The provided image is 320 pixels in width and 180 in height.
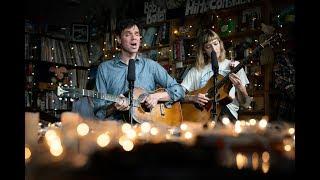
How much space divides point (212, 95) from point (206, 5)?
620 millimetres

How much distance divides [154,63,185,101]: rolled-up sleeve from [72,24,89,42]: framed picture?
578mm

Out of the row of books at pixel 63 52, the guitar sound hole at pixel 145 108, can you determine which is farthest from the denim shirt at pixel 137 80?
the row of books at pixel 63 52

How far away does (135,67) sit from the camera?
12.0 ft

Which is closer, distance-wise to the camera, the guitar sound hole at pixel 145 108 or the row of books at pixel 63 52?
the guitar sound hole at pixel 145 108

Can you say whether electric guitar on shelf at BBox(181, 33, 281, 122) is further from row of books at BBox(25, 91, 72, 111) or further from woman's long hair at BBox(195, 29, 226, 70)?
row of books at BBox(25, 91, 72, 111)

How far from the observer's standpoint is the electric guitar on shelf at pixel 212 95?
342 cm

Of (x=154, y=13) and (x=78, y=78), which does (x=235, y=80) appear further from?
(x=78, y=78)

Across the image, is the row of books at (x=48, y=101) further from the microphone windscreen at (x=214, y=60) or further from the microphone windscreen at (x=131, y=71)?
the microphone windscreen at (x=214, y=60)

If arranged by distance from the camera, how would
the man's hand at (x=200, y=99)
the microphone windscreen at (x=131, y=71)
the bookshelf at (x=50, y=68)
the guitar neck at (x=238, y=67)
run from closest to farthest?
the guitar neck at (x=238, y=67) < the man's hand at (x=200, y=99) < the microphone windscreen at (x=131, y=71) < the bookshelf at (x=50, y=68)

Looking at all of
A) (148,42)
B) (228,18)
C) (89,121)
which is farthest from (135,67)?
(228,18)

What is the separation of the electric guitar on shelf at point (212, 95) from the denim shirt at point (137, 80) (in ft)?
0.38

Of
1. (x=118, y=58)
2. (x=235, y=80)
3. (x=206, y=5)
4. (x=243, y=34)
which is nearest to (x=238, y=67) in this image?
(x=235, y=80)

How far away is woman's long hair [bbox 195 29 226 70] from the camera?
138 inches

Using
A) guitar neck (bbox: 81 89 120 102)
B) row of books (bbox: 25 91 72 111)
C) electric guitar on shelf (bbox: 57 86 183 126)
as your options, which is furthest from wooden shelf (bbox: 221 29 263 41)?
row of books (bbox: 25 91 72 111)
